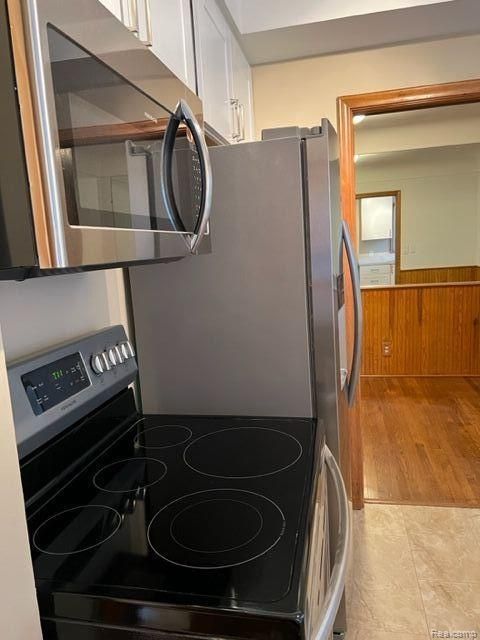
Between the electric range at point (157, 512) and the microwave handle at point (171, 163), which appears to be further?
the microwave handle at point (171, 163)

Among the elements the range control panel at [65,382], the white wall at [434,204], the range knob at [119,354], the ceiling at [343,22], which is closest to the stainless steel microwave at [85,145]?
the range control panel at [65,382]

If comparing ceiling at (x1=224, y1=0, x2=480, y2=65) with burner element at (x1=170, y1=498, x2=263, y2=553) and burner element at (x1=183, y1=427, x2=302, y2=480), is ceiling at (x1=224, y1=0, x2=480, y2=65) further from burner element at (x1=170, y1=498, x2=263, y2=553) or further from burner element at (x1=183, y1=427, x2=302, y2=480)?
burner element at (x1=170, y1=498, x2=263, y2=553)

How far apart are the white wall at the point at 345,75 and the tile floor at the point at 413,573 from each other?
6.50 feet

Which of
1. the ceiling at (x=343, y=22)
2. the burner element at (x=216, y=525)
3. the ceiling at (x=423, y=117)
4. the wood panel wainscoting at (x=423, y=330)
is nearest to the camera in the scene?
the burner element at (x=216, y=525)

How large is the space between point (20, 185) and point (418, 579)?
80.6 inches

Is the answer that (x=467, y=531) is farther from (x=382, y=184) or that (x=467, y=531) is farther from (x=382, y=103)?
(x=382, y=184)

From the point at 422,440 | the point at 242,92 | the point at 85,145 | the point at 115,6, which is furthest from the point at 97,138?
the point at 422,440

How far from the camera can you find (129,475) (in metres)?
1.05

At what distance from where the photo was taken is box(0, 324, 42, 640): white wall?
55 cm

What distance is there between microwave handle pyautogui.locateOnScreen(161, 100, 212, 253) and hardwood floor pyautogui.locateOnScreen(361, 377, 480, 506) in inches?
82.5

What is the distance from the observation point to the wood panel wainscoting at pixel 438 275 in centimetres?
570

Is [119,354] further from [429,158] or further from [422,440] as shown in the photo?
[429,158]

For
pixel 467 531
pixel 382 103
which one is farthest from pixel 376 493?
pixel 382 103

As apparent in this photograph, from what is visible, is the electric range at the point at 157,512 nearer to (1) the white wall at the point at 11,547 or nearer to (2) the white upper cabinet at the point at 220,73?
(1) the white wall at the point at 11,547
